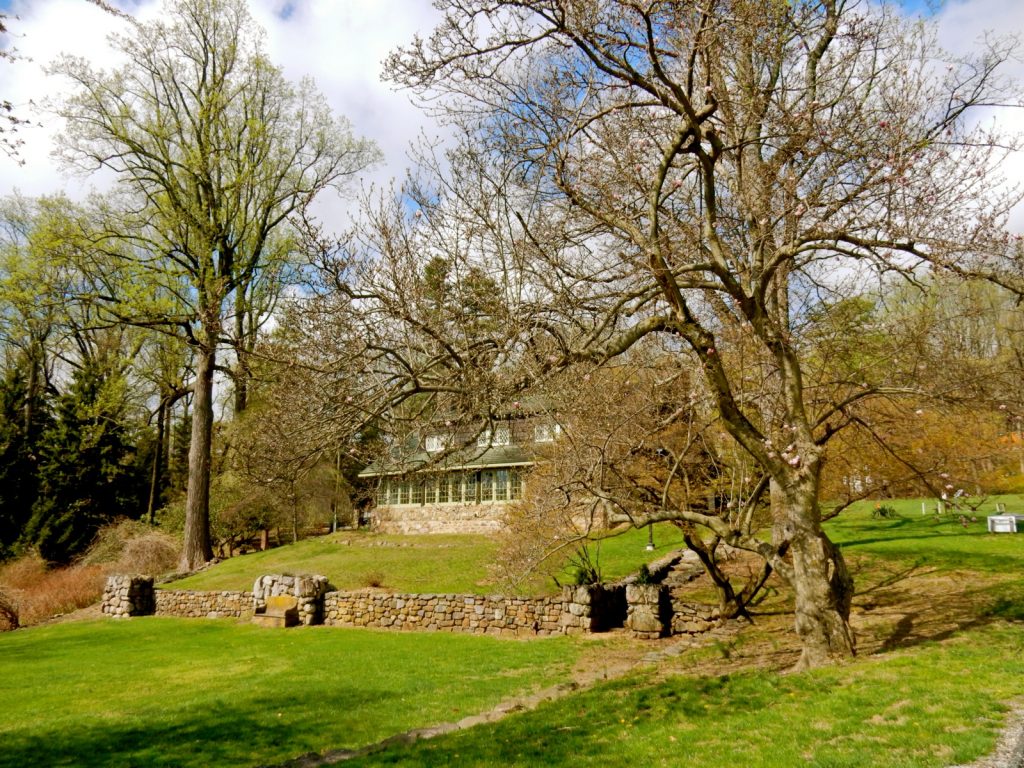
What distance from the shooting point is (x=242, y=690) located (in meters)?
9.61

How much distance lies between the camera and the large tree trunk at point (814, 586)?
7.63 meters

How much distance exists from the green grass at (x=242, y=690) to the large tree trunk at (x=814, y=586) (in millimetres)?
3622

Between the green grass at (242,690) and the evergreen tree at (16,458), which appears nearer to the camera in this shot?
the green grass at (242,690)

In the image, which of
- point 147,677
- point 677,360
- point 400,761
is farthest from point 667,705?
point 147,677

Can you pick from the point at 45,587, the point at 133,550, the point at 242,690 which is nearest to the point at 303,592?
the point at 242,690

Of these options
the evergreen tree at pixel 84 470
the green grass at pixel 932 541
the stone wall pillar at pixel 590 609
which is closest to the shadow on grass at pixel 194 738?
the stone wall pillar at pixel 590 609

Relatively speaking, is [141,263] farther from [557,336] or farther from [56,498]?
[557,336]

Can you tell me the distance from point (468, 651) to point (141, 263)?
60.7 feet

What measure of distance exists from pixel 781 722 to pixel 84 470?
31440mm

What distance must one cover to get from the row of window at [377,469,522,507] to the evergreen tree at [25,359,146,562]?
1232cm

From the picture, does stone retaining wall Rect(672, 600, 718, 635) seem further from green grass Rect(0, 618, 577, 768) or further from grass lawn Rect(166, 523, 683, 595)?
grass lawn Rect(166, 523, 683, 595)

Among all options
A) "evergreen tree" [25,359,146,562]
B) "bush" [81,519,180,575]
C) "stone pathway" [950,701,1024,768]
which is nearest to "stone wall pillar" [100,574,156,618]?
"bush" [81,519,180,575]

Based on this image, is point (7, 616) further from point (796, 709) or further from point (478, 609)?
point (796, 709)

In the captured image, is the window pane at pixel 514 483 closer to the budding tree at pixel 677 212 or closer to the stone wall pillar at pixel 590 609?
the stone wall pillar at pixel 590 609
